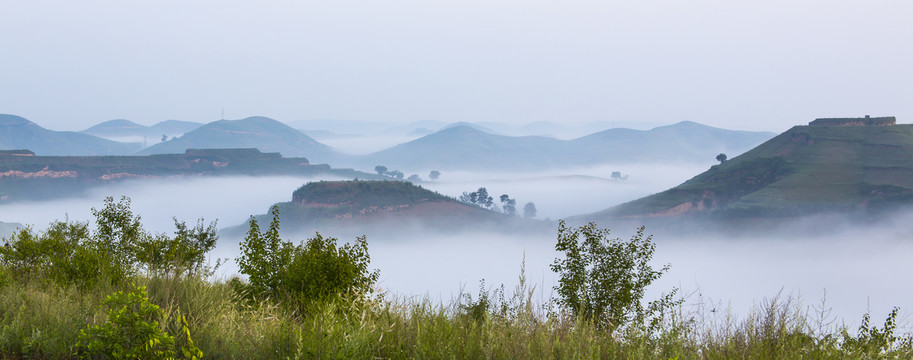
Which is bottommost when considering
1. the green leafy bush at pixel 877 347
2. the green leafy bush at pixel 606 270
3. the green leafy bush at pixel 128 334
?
the green leafy bush at pixel 606 270

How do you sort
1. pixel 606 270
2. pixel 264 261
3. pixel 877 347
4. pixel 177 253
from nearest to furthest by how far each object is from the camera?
pixel 877 347 < pixel 264 261 < pixel 177 253 < pixel 606 270

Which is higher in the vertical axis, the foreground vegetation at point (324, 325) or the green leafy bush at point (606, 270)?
the foreground vegetation at point (324, 325)

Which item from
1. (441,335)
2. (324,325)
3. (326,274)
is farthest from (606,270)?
(324,325)

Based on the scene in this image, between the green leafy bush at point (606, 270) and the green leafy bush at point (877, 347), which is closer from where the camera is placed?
the green leafy bush at point (877, 347)

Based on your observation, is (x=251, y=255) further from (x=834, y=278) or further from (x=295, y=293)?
(x=834, y=278)

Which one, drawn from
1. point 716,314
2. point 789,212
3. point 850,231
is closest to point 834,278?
point 850,231

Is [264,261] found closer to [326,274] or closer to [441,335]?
[326,274]

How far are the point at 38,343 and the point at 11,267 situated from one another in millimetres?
8824

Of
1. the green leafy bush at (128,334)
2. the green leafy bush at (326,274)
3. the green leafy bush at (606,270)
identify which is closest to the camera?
the green leafy bush at (128,334)

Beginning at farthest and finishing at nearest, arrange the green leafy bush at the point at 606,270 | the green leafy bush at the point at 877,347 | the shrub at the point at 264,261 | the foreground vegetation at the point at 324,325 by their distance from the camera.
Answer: the green leafy bush at the point at 606,270, the shrub at the point at 264,261, the green leafy bush at the point at 877,347, the foreground vegetation at the point at 324,325

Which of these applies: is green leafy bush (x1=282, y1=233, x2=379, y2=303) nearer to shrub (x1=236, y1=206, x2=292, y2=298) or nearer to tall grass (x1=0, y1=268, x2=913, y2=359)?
shrub (x1=236, y1=206, x2=292, y2=298)

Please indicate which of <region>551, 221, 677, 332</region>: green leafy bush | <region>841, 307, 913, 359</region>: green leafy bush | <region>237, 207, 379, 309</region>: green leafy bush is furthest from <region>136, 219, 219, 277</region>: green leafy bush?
<region>551, 221, 677, 332</region>: green leafy bush

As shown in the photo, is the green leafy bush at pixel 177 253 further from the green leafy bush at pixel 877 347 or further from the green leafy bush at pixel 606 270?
the green leafy bush at pixel 606 270

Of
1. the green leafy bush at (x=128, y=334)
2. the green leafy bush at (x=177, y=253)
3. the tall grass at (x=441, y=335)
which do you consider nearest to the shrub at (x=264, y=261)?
the green leafy bush at (x=177, y=253)
